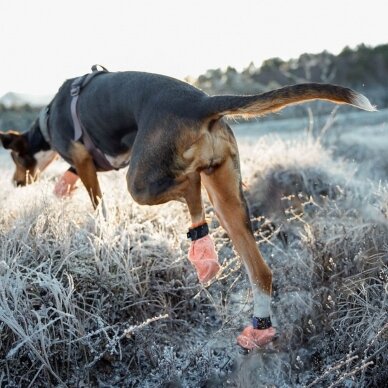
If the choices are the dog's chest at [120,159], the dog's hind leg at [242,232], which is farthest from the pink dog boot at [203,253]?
the dog's chest at [120,159]

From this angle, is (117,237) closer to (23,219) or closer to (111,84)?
(23,219)

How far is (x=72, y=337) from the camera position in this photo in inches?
130

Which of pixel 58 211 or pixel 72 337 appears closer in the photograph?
pixel 72 337

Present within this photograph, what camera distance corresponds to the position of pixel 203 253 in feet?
11.4

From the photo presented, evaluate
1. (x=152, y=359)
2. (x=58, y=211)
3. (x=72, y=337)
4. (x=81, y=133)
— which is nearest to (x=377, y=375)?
(x=152, y=359)

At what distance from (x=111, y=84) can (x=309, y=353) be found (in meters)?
2.25

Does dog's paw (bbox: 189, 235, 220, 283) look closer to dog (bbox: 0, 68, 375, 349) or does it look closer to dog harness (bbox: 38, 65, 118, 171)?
dog (bbox: 0, 68, 375, 349)

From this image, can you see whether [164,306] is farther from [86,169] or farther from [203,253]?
[86,169]

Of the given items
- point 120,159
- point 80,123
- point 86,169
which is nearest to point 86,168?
point 86,169

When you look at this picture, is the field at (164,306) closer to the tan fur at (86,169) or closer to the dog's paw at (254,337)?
the dog's paw at (254,337)

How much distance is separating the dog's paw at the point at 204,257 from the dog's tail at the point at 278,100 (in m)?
0.73

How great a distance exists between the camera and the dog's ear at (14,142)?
591cm

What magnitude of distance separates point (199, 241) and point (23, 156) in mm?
3071

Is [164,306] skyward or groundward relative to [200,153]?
groundward
